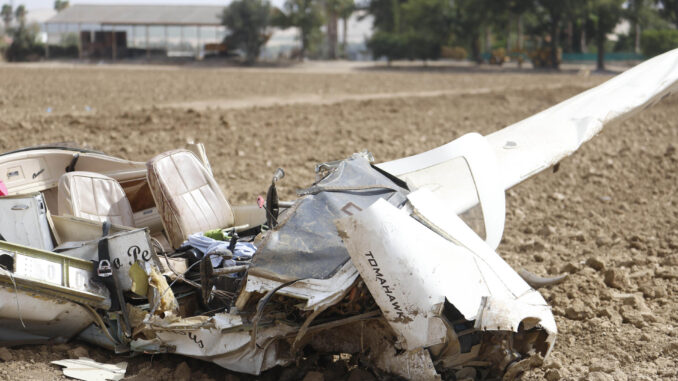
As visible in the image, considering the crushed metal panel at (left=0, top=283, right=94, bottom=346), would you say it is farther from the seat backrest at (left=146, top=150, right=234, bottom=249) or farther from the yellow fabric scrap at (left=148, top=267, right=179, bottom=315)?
the seat backrest at (left=146, top=150, right=234, bottom=249)

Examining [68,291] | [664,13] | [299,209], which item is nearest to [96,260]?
[68,291]

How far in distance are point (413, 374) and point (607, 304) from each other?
8.51 ft

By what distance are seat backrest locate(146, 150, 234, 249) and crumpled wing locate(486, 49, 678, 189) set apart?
2254 millimetres

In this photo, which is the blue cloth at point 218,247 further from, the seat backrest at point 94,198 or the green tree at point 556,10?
the green tree at point 556,10

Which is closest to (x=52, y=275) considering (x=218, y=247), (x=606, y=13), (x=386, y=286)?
(x=218, y=247)

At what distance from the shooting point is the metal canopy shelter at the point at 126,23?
5806 centimetres

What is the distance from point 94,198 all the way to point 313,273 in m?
2.59

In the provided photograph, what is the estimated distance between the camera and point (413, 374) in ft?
12.9

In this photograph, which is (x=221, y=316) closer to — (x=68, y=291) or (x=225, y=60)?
(x=68, y=291)

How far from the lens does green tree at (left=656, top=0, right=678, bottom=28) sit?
53.2 metres

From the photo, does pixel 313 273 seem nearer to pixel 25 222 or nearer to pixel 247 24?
pixel 25 222

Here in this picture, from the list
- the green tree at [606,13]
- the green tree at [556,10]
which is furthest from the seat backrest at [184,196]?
the green tree at [606,13]

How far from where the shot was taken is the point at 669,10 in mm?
53906

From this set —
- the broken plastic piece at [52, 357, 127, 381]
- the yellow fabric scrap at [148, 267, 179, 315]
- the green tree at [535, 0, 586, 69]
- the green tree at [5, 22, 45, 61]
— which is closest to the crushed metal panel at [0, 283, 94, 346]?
the broken plastic piece at [52, 357, 127, 381]
